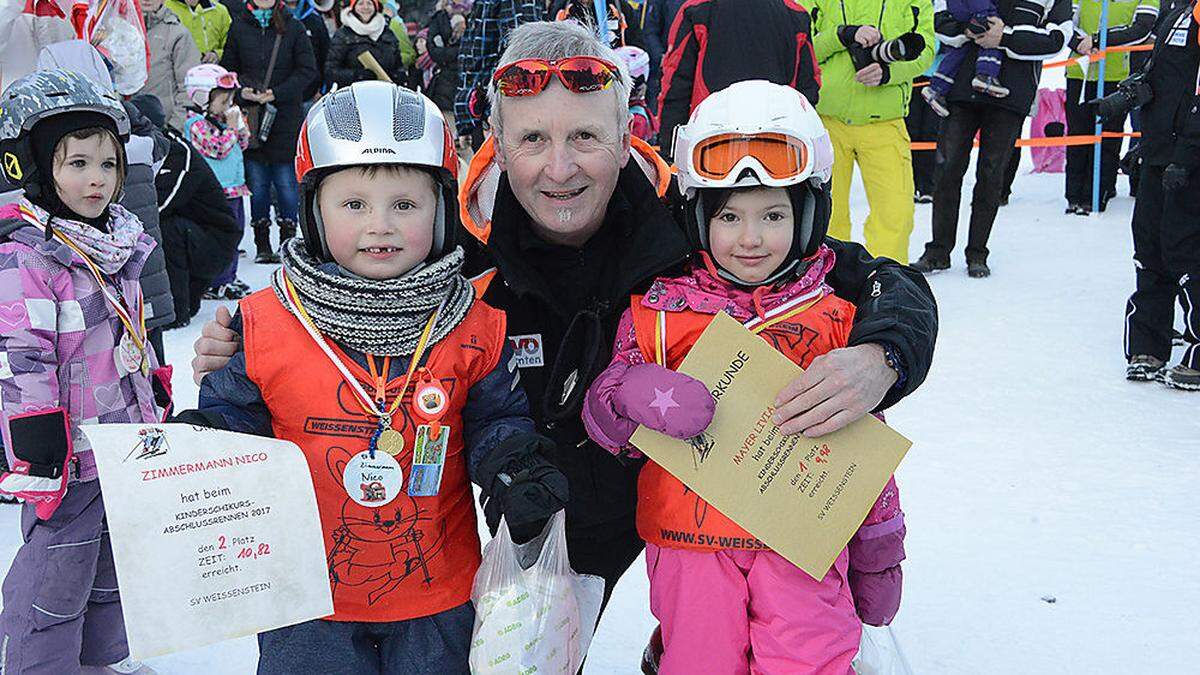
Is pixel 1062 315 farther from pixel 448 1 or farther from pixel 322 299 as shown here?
pixel 448 1

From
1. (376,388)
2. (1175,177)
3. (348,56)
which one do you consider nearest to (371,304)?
(376,388)

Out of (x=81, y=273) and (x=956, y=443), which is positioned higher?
(x=81, y=273)

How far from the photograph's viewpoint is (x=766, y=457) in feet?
6.44

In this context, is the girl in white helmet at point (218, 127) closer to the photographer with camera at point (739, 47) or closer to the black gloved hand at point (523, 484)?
the photographer with camera at point (739, 47)

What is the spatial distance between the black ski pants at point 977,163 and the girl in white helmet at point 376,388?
5591mm

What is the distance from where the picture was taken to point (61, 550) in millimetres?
2482

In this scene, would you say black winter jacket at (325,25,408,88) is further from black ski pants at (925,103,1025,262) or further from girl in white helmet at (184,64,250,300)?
black ski pants at (925,103,1025,262)

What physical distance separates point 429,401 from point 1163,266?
4138 millimetres

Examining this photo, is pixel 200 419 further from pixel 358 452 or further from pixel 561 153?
pixel 561 153

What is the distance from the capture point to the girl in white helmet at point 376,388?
1851 mm

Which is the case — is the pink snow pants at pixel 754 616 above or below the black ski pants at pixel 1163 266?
above

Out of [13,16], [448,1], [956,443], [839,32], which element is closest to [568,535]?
[956,443]

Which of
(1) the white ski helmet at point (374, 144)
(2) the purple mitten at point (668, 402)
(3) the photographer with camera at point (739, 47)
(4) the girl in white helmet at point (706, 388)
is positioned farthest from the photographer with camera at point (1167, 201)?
(1) the white ski helmet at point (374, 144)

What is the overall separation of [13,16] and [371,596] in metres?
2.98
